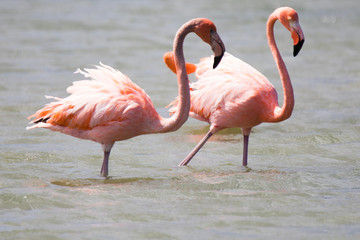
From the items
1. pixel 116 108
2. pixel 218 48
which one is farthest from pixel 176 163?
pixel 218 48

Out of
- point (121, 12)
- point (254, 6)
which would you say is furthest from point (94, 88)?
point (254, 6)

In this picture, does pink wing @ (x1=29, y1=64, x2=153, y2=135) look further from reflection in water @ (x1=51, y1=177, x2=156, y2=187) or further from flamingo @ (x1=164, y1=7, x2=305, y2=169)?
flamingo @ (x1=164, y1=7, x2=305, y2=169)

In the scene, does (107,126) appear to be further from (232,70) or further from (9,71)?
(9,71)

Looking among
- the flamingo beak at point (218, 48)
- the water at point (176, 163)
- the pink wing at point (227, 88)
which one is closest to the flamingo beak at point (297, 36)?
the pink wing at point (227, 88)

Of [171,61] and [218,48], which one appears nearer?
[218,48]

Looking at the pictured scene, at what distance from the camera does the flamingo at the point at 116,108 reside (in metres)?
5.68

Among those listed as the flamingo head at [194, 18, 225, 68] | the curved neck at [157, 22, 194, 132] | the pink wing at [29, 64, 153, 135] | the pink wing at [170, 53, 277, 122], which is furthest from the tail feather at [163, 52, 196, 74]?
the flamingo head at [194, 18, 225, 68]

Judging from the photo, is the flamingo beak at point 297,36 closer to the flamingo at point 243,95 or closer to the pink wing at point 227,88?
the flamingo at point 243,95

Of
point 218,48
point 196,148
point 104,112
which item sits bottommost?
point 196,148

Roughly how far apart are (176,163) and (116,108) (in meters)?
1.30

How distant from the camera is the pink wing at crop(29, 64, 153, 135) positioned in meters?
5.81

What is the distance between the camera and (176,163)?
6.86m

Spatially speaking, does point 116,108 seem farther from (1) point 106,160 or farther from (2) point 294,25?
(2) point 294,25

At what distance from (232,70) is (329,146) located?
1696mm
